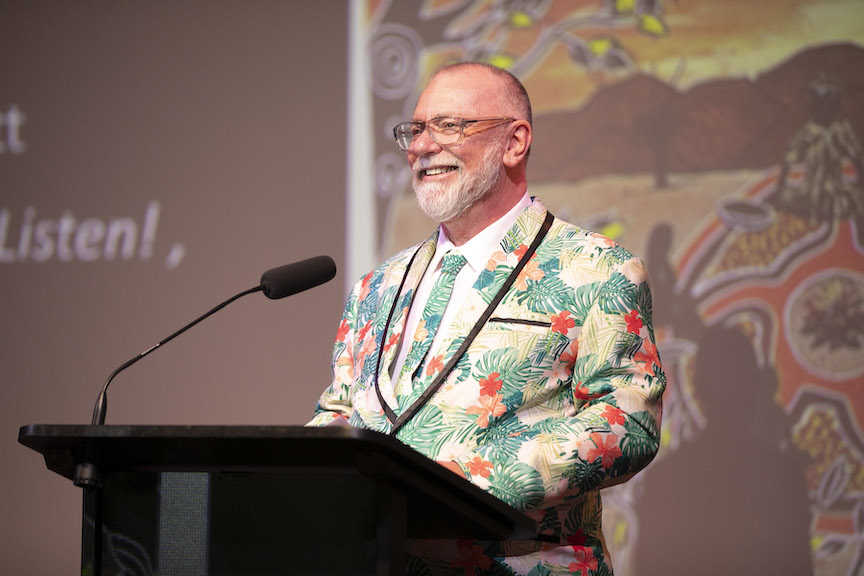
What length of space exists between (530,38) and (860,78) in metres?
1.12

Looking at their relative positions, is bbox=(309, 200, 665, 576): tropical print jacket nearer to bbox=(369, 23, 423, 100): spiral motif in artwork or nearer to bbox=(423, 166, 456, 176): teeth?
bbox=(423, 166, 456, 176): teeth

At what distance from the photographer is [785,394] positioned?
3275mm

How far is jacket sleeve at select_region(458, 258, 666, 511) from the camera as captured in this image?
1.58 metres

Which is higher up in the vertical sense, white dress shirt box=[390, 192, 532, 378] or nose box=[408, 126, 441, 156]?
nose box=[408, 126, 441, 156]

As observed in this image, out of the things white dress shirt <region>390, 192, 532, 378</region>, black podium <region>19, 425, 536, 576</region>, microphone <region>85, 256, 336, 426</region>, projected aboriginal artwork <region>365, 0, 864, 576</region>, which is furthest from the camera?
projected aboriginal artwork <region>365, 0, 864, 576</region>

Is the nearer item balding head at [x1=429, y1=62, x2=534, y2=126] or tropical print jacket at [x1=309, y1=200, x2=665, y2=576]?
tropical print jacket at [x1=309, y1=200, x2=665, y2=576]

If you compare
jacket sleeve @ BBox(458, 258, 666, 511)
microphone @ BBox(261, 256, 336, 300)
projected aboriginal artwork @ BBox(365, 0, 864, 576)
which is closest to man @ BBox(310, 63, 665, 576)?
jacket sleeve @ BBox(458, 258, 666, 511)

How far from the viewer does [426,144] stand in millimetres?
2113

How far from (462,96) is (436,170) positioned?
17 centimetres

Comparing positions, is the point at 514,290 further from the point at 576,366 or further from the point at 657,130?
the point at 657,130

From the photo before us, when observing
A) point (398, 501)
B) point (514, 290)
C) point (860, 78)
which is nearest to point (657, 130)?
point (860, 78)

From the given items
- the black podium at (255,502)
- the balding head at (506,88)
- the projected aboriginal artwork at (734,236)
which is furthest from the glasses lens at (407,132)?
the projected aboriginal artwork at (734,236)

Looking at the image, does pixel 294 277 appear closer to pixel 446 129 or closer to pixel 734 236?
pixel 446 129

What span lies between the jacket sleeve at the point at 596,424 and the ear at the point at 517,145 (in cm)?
42
